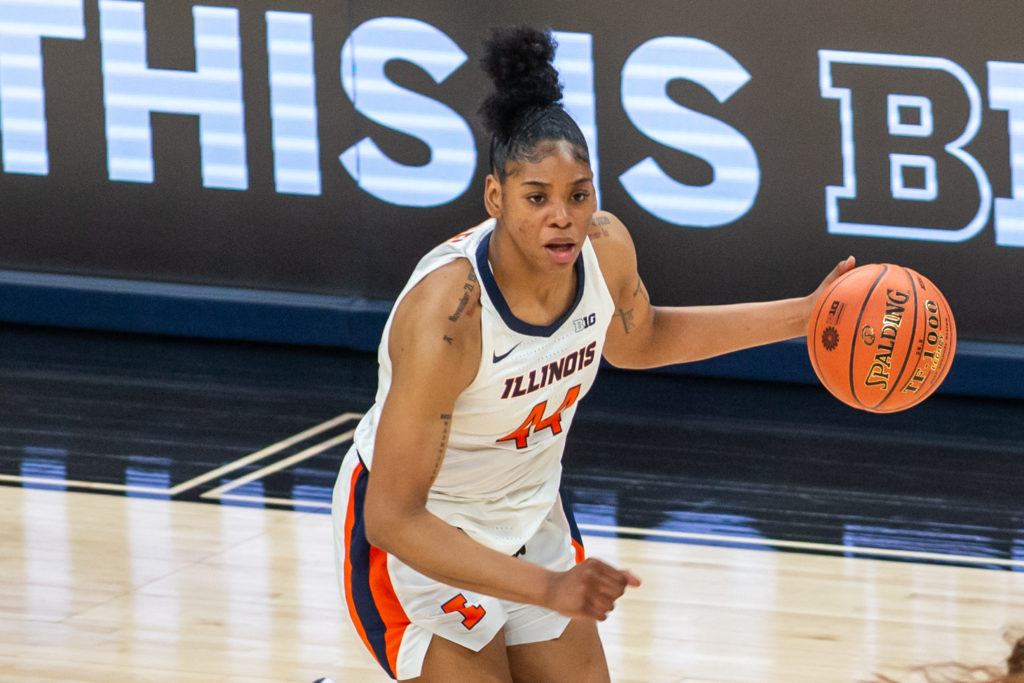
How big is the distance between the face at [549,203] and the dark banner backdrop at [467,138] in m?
4.33

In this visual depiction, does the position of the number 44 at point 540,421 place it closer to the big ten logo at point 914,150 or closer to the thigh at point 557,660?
the thigh at point 557,660

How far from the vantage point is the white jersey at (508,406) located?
2.88 m

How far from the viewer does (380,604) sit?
3.12m

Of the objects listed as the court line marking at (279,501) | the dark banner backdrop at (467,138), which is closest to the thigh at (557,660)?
the court line marking at (279,501)

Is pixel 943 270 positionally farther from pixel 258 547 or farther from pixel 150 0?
pixel 150 0

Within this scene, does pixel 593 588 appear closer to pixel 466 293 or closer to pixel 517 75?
pixel 466 293

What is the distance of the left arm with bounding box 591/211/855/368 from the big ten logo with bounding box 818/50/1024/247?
11.8ft

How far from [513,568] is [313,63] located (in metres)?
5.19

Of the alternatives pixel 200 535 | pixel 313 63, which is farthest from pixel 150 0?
pixel 200 535

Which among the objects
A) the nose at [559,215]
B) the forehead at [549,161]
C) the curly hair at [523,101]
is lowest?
the nose at [559,215]

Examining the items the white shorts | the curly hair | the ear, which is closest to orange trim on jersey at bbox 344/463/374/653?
the white shorts

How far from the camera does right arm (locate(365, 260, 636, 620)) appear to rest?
8.63 feet

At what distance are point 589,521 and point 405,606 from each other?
2410 millimetres

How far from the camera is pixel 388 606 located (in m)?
3.11
